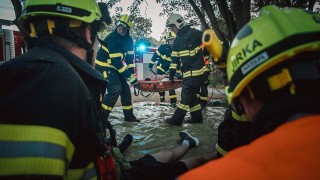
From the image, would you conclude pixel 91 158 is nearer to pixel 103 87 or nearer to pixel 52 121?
pixel 52 121

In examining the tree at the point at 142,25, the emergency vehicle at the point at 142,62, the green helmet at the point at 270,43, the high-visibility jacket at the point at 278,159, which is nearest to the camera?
the high-visibility jacket at the point at 278,159

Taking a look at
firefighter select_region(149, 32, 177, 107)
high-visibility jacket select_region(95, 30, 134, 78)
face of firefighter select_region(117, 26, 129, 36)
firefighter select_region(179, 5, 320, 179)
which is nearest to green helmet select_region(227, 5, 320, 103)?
firefighter select_region(179, 5, 320, 179)

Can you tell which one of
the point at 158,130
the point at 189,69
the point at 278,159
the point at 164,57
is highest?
the point at 164,57

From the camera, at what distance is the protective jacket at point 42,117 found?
1041mm

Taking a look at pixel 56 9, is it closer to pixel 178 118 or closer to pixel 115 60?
pixel 115 60

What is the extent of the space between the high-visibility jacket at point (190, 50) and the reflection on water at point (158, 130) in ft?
4.13

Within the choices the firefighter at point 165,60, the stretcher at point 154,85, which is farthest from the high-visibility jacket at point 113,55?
the firefighter at point 165,60

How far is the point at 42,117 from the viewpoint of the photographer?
1086 millimetres

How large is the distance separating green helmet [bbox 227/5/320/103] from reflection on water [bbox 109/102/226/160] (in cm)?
299

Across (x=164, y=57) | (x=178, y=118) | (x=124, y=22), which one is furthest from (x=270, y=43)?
(x=164, y=57)

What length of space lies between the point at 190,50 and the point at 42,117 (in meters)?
4.86

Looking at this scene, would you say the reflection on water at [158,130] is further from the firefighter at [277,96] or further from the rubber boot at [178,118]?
the firefighter at [277,96]

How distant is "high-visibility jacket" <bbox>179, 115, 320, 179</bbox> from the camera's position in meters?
0.65

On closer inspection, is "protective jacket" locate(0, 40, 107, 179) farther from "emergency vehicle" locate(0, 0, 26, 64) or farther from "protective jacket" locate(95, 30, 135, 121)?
"emergency vehicle" locate(0, 0, 26, 64)
